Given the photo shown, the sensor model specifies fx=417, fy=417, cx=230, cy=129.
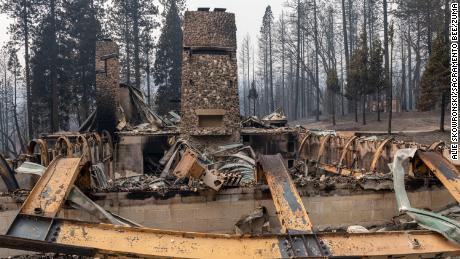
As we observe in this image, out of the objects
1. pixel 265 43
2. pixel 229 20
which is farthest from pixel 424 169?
pixel 265 43

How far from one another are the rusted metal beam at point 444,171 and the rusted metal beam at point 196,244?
4.92ft

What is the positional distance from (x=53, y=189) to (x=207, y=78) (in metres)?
11.4

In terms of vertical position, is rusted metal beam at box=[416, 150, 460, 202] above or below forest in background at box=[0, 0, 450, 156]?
below

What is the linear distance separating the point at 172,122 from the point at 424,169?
48.9 ft

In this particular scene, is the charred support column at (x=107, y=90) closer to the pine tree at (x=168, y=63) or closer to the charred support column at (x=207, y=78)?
the charred support column at (x=207, y=78)

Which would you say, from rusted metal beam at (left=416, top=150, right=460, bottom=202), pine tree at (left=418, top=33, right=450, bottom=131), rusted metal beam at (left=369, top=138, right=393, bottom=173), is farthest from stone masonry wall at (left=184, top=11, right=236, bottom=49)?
pine tree at (left=418, top=33, right=450, bottom=131)

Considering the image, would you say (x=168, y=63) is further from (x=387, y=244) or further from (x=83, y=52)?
(x=387, y=244)

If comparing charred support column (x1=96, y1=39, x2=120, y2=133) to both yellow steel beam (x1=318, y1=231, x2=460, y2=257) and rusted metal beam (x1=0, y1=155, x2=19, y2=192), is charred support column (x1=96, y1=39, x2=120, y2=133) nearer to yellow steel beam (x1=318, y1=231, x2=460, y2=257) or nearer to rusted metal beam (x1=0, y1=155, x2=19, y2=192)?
rusted metal beam (x1=0, y1=155, x2=19, y2=192)

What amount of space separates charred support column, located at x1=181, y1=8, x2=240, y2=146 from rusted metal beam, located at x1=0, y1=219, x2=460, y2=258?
1168cm

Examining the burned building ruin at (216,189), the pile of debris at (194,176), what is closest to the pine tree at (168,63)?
the burned building ruin at (216,189)

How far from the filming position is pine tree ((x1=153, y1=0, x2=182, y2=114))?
116 ft

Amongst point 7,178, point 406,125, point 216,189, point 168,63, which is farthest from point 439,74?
point 168,63

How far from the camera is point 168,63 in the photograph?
35.8m

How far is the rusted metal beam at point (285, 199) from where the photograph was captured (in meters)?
5.00
